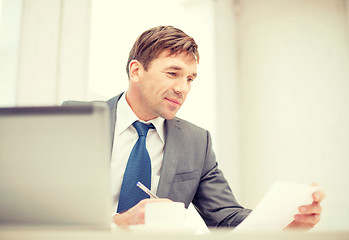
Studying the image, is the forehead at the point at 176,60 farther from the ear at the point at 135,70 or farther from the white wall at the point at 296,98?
the white wall at the point at 296,98

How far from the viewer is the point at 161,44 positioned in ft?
4.96

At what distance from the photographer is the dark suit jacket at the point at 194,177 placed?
133 centimetres

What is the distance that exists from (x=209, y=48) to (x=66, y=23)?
148 cm

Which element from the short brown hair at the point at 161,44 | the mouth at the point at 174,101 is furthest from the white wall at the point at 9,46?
the mouth at the point at 174,101

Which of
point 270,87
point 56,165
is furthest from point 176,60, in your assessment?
point 270,87

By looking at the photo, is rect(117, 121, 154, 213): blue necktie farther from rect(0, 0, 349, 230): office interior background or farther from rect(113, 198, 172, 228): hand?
rect(0, 0, 349, 230): office interior background

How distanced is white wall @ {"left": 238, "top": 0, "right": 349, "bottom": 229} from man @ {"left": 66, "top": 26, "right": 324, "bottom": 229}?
66.9 inches

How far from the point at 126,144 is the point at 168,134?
18 cm

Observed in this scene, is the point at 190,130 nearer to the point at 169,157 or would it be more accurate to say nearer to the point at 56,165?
the point at 169,157

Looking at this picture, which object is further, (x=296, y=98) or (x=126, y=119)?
(x=296, y=98)

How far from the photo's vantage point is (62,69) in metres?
1.61

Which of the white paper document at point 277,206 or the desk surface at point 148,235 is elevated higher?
the desk surface at point 148,235

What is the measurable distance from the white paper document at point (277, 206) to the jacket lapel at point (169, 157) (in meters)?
0.56

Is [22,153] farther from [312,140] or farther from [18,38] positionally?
[312,140]
